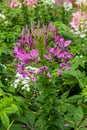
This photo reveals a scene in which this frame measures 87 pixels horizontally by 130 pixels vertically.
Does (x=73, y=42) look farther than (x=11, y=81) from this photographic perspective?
Yes

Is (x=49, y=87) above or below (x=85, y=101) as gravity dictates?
above

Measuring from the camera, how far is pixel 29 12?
18.7 ft

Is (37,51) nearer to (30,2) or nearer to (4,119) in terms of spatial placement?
(4,119)

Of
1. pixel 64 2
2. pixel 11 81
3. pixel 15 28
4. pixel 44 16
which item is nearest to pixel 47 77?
pixel 11 81

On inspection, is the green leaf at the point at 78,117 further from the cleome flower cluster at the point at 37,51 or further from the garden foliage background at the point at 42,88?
the cleome flower cluster at the point at 37,51

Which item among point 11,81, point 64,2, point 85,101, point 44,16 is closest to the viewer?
point 85,101

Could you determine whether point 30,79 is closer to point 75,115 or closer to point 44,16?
point 75,115

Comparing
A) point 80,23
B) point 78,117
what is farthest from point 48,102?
point 80,23

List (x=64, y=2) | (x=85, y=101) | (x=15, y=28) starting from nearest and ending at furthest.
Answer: (x=85, y=101) → (x=15, y=28) → (x=64, y=2)

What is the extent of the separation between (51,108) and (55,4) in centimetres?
411

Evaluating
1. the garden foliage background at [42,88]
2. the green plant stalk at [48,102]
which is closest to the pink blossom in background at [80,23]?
the garden foliage background at [42,88]

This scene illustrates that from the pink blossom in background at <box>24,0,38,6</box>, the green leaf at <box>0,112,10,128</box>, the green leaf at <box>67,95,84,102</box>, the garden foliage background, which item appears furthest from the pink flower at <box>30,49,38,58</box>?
the pink blossom in background at <box>24,0,38,6</box>

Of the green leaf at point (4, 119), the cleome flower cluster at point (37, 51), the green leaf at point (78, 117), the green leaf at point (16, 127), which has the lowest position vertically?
the green leaf at point (16, 127)

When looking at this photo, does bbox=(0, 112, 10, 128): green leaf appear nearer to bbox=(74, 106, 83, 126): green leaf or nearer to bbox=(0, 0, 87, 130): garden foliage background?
Answer: bbox=(0, 0, 87, 130): garden foliage background
